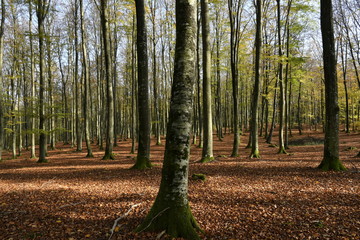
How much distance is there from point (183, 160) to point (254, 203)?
2.71 metres

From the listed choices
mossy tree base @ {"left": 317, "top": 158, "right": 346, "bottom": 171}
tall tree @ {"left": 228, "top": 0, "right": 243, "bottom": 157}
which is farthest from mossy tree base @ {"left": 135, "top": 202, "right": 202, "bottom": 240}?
tall tree @ {"left": 228, "top": 0, "right": 243, "bottom": 157}

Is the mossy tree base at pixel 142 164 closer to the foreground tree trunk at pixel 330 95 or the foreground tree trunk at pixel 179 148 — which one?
the foreground tree trunk at pixel 179 148

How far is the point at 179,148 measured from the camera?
3537 millimetres

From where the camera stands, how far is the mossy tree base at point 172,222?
3.47 meters

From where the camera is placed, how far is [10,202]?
563cm

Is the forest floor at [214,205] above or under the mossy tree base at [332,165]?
under

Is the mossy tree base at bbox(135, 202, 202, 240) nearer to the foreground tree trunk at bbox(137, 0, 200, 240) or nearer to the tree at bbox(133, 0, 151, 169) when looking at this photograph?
the foreground tree trunk at bbox(137, 0, 200, 240)

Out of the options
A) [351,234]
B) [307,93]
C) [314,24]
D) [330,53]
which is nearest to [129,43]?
[314,24]

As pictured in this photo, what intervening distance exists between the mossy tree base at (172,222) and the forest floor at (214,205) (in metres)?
0.18

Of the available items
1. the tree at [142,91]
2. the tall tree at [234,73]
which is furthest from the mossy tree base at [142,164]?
the tall tree at [234,73]

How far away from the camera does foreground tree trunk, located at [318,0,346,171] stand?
7.61 metres

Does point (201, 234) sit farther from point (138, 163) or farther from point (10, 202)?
point (138, 163)

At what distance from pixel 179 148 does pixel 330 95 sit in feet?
23.3

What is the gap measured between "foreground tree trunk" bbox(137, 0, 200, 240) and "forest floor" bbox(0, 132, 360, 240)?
34 cm
